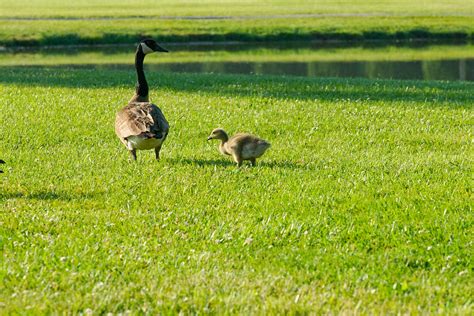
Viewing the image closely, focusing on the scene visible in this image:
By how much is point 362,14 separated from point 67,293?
2345 inches

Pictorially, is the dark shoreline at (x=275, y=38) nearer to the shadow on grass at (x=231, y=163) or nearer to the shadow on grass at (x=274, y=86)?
the shadow on grass at (x=274, y=86)

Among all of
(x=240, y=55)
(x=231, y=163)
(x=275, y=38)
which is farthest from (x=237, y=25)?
(x=231, y=163)

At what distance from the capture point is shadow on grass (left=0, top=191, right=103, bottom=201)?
10.2 m

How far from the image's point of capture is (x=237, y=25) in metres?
55.9

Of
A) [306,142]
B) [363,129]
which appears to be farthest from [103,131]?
[363,129]

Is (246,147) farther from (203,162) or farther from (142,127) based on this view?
(142,127)

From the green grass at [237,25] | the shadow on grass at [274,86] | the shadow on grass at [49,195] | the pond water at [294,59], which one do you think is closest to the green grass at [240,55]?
the pond water at [294,59]

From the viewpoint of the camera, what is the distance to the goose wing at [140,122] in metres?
11.9

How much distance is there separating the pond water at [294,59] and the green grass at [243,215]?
20.0 meters

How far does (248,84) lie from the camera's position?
76.0ft

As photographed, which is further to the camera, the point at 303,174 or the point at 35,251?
the point at 303,174

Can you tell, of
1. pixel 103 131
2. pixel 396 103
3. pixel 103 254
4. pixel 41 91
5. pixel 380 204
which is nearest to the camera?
pixel 103 254

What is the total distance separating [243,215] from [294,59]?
112ft

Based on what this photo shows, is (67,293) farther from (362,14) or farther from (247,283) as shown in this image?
(362,14)
